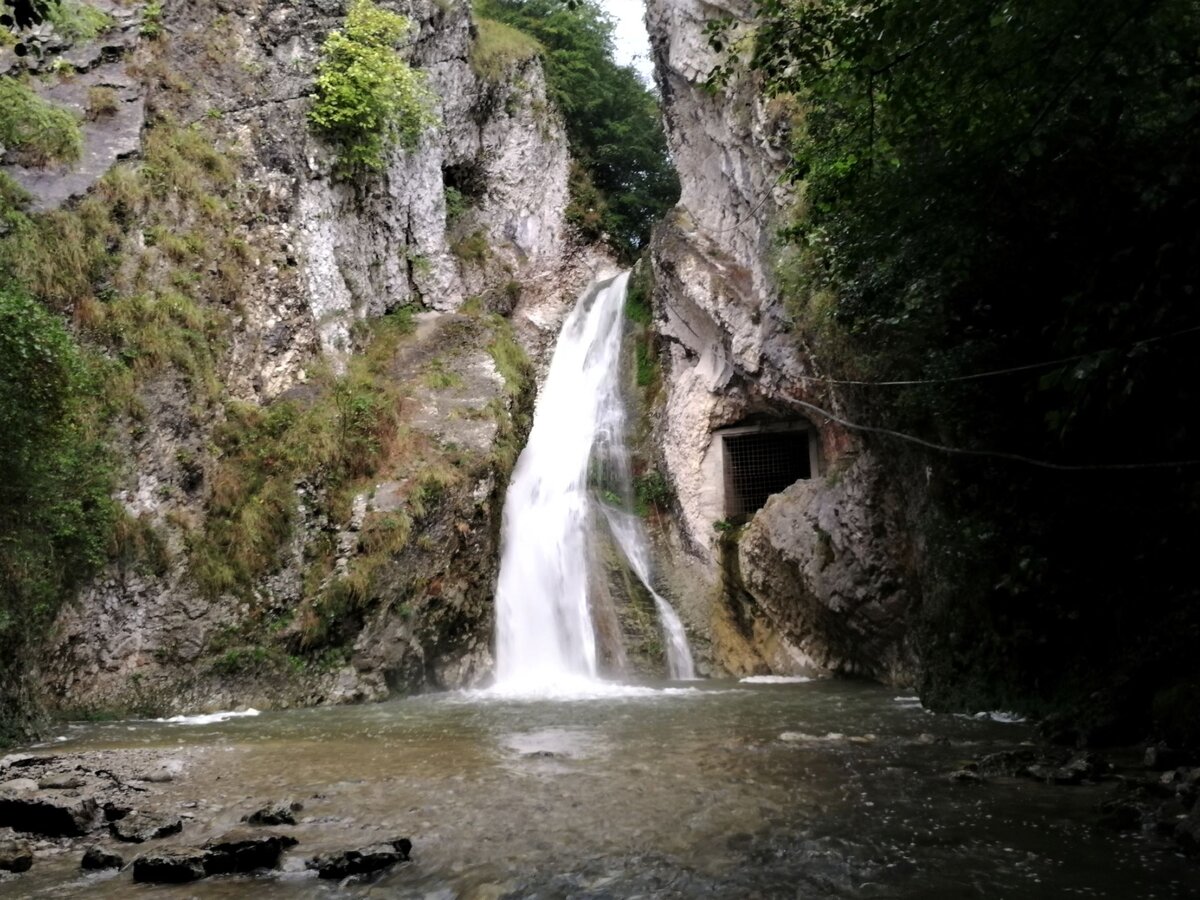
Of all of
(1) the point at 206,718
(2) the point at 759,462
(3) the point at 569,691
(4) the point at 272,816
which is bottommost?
(3) the point at 569,691

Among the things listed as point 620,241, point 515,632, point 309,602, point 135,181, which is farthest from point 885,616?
point 620,241

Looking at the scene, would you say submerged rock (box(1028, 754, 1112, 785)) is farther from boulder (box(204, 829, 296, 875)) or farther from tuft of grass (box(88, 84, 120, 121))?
tuft of grass (box(88, 84, 120, 121))

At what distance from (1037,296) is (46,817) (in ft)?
26.4

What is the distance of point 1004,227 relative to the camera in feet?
22.2

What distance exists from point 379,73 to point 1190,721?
1929 cm

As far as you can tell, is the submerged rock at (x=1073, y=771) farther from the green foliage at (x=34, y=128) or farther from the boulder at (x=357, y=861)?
the green foliage at (x=34, y=128)

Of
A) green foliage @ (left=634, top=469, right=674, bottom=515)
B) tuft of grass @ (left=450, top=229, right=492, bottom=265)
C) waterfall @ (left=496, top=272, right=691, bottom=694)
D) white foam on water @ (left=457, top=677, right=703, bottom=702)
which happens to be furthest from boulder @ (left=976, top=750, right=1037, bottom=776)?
tuft of grass @ (left=450, top=229, right=492, bottom=265)

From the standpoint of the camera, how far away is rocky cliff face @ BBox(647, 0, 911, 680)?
13.4 metres

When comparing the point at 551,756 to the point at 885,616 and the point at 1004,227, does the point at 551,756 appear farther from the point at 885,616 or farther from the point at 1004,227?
the point at 885,616

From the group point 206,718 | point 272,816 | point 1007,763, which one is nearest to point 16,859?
point 272,816

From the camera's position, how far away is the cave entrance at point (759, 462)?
59.0 feet

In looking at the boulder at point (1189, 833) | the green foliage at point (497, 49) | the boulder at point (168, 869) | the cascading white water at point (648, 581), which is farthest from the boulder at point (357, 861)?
the green foliage at point (497, 49)

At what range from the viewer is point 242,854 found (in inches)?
178

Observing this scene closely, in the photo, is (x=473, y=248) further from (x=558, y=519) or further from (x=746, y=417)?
(x=746, y=417)
